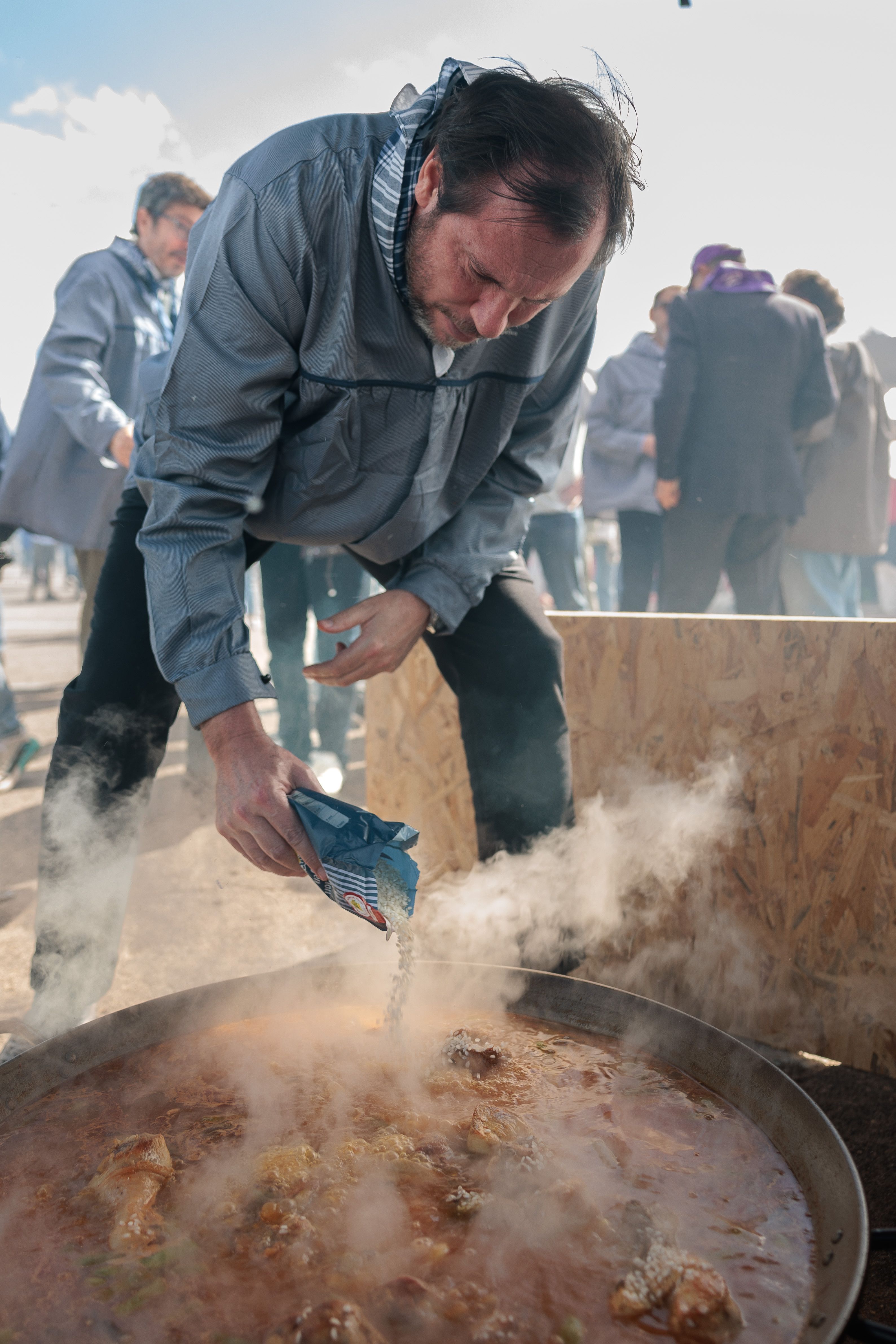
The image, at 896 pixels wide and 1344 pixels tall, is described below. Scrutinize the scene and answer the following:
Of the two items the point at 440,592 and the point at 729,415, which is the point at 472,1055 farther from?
the point at 729,415

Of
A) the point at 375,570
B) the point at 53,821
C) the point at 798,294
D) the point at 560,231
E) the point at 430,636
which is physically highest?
the point at 798,294

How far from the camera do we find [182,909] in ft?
9.69

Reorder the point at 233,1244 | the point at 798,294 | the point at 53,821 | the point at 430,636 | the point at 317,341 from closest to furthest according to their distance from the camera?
the point at 233,1244 → the point at 317,341 → the point at 53,821 → the point at 430,636 → the point at 798,294

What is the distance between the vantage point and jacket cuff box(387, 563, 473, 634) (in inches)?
71.7

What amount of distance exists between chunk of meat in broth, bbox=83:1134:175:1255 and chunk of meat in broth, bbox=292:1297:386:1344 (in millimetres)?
244

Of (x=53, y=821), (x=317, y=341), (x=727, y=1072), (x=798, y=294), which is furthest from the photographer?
(x=798, y=294)

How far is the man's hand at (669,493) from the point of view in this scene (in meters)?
4.12

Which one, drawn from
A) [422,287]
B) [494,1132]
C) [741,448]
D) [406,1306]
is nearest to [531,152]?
[422,287]

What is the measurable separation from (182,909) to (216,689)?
1.73 m

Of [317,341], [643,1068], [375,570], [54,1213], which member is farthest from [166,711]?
[643,1068]

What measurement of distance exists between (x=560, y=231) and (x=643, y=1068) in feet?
4.20

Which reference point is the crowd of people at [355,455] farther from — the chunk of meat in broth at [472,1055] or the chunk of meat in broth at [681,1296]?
the chunk of meat in broth at [681,1296]

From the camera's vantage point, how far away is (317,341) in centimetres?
156

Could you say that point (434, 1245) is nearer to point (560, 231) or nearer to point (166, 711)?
point (166, 711)
